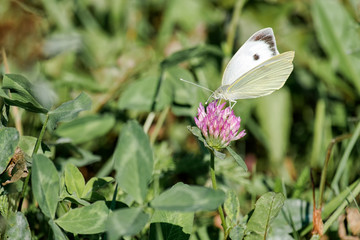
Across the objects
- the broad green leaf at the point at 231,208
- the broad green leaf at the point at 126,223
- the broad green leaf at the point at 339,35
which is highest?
the broad green leaf at the point at 339,35

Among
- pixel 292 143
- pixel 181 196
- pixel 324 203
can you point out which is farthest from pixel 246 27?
pixel 181 196

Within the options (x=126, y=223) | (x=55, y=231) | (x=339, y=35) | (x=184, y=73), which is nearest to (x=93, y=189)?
(x=55, y=231)

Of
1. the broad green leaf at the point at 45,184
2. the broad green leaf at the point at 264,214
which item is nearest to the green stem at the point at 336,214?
the broad green leaf at the point at 264,214

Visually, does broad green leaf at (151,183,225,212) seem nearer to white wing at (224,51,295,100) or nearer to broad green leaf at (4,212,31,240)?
broad green leaf at (4,212,31,240)

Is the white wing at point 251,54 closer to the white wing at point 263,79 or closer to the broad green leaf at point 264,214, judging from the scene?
the white wing at point 263,79

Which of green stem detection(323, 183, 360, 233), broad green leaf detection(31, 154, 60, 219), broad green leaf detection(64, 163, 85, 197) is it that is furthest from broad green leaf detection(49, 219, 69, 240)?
green stem detection(323, 183, 360, 233)

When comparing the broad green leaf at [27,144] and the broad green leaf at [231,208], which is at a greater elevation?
the broad green leaf at [27,144]
